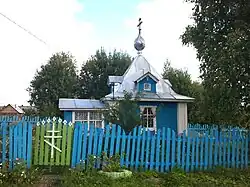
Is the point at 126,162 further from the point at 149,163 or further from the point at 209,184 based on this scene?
the point at 209,184

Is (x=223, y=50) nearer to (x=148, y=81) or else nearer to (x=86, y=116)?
(x=148, y=81)

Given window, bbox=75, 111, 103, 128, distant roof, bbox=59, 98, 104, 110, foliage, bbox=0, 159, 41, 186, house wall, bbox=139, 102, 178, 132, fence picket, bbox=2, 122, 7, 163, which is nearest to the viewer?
foliage, bbox=0, 159, 41, 186

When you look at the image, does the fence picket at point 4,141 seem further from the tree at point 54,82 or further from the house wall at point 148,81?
the tree at point 54,82

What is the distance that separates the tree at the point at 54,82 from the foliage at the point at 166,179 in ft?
91.9

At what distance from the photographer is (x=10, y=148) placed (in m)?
8.93

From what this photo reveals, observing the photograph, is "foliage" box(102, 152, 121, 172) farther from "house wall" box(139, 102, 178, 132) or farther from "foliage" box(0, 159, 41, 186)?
"house wall" box(139, 102, 178, 132)

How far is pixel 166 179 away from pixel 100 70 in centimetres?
3070

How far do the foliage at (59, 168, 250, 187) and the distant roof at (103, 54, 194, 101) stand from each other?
10.9 metres

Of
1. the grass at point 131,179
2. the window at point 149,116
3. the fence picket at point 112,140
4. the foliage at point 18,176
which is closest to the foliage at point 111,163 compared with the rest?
the fence picket at point 112,140

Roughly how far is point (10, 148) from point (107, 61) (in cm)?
3056

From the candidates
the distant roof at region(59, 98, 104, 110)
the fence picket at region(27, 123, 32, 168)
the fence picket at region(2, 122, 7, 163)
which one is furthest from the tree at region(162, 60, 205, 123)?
the fence picket at region(2, 122, 7, 163)

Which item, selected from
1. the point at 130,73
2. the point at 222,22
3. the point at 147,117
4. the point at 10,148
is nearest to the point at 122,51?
the point at 130,73

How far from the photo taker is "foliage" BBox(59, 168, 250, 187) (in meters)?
8.00

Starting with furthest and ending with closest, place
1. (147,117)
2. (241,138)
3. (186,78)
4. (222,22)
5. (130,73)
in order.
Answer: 1. (186,78)
2. (130,73)
3. (147,117)
4. (222,22)
5. (241,138)
